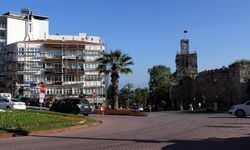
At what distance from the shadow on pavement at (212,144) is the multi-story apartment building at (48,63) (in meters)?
92.6

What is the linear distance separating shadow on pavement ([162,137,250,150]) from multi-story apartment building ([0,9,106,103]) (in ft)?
304

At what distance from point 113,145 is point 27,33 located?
106818mm

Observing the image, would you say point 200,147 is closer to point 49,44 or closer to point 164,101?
point 164,101

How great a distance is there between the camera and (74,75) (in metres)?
113

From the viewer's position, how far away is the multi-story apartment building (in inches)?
4333

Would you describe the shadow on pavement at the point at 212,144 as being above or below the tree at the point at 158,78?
below

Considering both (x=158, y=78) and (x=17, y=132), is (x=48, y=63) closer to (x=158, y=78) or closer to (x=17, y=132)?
(x=158, y=78)

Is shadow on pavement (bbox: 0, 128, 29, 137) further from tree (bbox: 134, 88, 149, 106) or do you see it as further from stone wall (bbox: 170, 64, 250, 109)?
tree (bbox: 134, 88, 149, 106)

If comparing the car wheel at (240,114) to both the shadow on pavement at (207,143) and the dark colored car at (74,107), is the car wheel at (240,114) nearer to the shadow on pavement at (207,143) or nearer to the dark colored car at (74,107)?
the dark colored car at (74,107)

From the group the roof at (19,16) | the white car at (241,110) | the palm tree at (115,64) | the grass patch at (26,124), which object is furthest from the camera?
the roof at (19,16)

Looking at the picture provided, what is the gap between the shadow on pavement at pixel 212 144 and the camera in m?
14.6

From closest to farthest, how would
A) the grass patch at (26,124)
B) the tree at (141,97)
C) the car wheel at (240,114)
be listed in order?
the grass patch at (26,124)
the car wheel at (240,114)
the tree at (141,97)

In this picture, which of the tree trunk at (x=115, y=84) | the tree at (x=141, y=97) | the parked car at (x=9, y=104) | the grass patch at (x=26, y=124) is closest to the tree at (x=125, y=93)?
the tree at (x=141, y=97)

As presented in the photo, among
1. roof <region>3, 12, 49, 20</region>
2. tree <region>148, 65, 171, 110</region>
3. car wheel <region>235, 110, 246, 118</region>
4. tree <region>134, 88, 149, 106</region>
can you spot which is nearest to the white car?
car wheel <region>235, 110, 246, 118</region>
